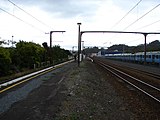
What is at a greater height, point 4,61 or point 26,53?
point 26,53

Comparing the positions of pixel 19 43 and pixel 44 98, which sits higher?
pixel 19 43

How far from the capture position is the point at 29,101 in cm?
1111

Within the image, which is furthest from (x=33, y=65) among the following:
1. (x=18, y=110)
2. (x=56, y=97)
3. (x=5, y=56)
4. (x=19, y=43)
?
(x=18, y=110)

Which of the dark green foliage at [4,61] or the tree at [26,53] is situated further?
the tree at [26,53]

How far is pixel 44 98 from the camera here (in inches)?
473

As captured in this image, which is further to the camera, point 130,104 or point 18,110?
point 130,104

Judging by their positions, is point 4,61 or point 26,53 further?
point 26,53

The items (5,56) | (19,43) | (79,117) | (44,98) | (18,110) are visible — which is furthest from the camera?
(19,43)

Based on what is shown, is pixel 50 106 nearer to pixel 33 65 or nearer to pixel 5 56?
pixel 5 56

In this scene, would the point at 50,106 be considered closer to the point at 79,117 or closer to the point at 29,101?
the point at 29,101

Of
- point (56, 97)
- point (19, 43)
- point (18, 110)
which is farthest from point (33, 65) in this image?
point (18, 110)

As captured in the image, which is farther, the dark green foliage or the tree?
the tree

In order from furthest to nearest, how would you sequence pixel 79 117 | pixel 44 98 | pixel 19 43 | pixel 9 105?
pixel 19 43 < pixel 44 98 < pixel 9 105 < pixel 79 117

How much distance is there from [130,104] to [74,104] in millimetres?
2927
